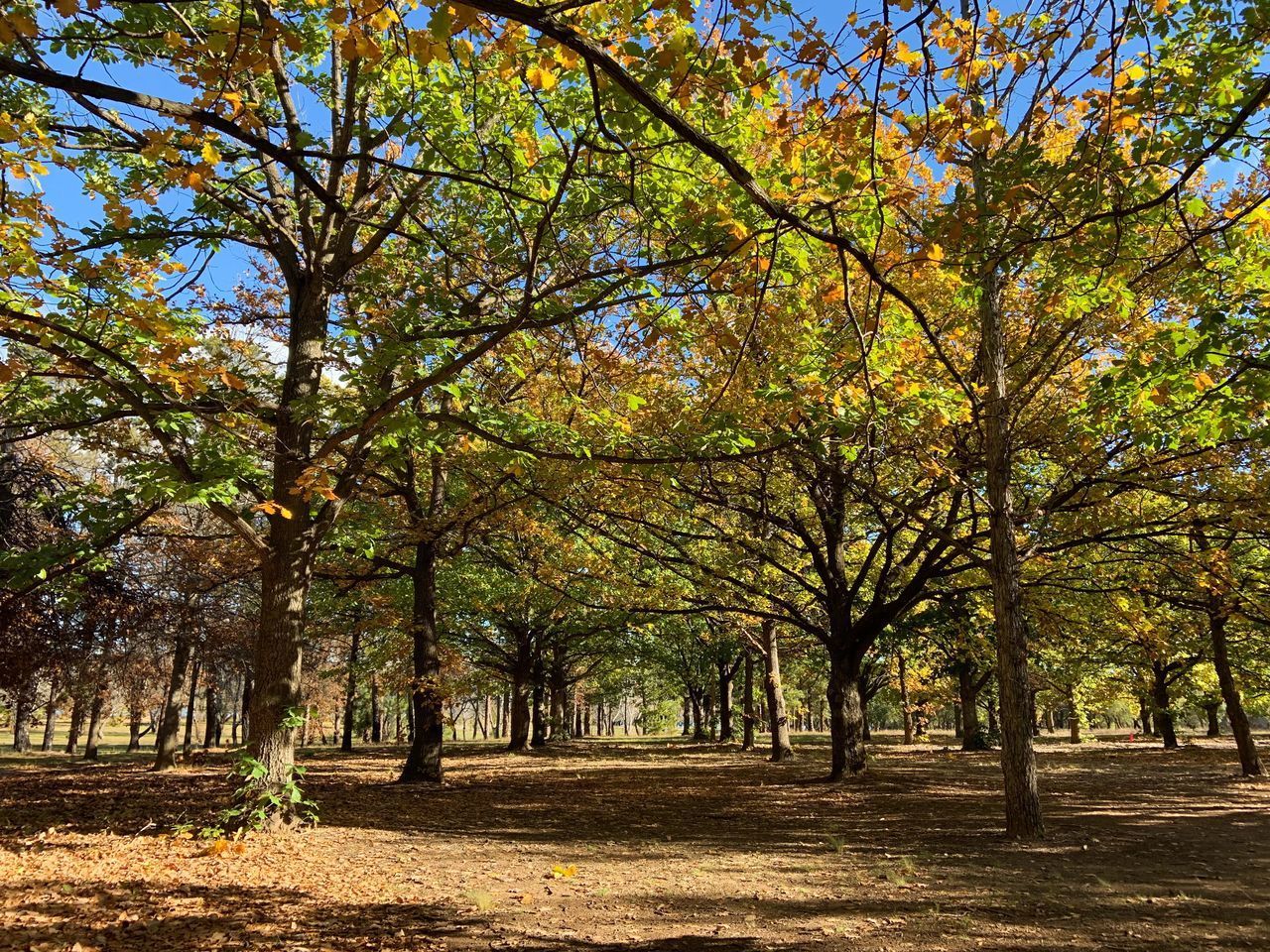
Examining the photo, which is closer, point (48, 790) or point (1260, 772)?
point (48, 790)

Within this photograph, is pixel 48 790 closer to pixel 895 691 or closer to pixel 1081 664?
pixel 1081 664

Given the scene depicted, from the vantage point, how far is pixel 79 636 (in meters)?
11.8

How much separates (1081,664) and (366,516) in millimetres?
24553

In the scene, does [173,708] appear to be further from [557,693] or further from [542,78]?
[557,693]

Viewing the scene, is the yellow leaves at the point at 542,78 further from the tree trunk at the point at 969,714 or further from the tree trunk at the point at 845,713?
the tree trunk at the point at 969,714

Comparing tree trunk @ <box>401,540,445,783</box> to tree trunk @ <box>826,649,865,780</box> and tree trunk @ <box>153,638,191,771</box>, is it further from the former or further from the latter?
tree trunk @ <box>826,649,865,780</box>

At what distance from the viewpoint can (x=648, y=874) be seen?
666cm

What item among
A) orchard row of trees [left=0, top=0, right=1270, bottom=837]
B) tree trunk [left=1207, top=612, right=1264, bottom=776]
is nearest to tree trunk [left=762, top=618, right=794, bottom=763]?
orchard row of trees [left=0, top=0, right=1270, bottom=837]

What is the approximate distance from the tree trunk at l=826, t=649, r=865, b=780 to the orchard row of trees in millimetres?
72

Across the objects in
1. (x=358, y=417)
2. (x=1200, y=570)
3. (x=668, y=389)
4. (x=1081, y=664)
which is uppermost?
(x=668, y=389)

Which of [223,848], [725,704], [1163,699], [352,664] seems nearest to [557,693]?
[725,704]

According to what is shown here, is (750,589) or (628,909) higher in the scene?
(750,589)

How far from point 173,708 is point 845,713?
1584 centimetres

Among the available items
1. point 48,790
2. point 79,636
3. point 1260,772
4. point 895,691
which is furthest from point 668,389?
point 895,691
